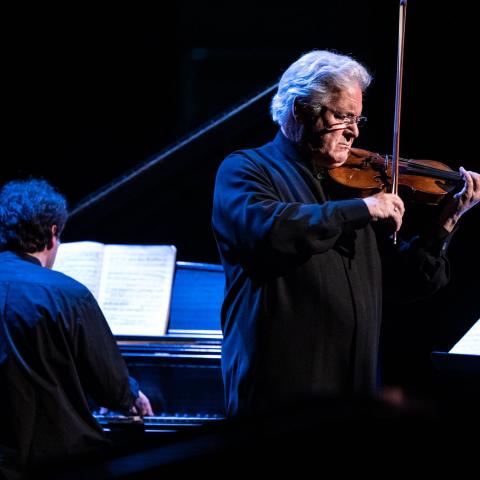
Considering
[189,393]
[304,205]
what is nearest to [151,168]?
[189,393]

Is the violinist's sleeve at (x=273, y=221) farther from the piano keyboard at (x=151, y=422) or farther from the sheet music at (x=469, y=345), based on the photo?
the piano keyboard at (x=151, y=422)

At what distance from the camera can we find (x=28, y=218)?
10.2ft

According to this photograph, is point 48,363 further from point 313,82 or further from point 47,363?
point 313,82

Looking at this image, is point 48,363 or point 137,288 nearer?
point 48,363

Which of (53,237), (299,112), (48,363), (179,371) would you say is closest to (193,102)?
(179,371)

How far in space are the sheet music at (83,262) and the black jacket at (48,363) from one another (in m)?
0.68

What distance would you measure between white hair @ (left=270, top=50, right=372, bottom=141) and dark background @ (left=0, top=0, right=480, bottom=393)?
978 millimetres

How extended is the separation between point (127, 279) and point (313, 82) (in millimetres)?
1558

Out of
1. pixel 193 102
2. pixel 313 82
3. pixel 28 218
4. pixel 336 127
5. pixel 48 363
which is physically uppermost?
pixel 193 102

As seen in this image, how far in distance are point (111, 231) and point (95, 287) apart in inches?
23.0

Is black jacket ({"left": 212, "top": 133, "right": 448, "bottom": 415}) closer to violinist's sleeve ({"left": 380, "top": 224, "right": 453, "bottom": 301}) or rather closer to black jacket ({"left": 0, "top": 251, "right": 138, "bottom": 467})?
violinist's sleeve ({"left": 380, "top": 224, "right": 453, "bottom": 301})

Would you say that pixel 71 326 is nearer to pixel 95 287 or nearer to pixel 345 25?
pixel 95 287

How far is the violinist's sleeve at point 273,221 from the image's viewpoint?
7.03ft

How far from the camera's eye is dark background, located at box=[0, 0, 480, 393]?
366 centimetres
